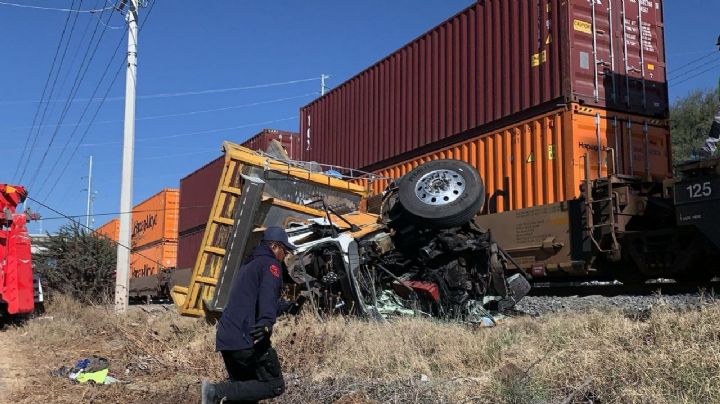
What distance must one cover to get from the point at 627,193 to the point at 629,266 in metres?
1.05

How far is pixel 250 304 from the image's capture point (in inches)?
153

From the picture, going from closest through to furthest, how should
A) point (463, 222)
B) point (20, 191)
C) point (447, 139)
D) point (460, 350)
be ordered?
point (460, 350) < point (463, 222) < point (20, 191) < point (447, 139)

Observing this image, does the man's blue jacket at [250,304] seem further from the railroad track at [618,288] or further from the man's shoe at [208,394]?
the railroad track at [618,288]

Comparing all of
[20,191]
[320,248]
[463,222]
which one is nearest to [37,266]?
[20,191]

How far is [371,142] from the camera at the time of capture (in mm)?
14227

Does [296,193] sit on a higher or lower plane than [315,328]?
higher

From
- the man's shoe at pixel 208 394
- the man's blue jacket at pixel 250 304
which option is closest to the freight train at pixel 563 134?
the man's blue jacket at pixel 250 304

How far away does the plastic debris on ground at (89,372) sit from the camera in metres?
5.90

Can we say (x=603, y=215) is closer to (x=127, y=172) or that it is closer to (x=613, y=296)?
(x=613, y=296)

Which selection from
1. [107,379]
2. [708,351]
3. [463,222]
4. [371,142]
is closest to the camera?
[708,351]

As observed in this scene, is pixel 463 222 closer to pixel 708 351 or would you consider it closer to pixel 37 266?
pixel 708 351

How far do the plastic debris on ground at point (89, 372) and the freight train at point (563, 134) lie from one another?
13.3ft

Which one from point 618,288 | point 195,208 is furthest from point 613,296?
point 195,208

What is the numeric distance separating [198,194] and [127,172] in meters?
8.68
